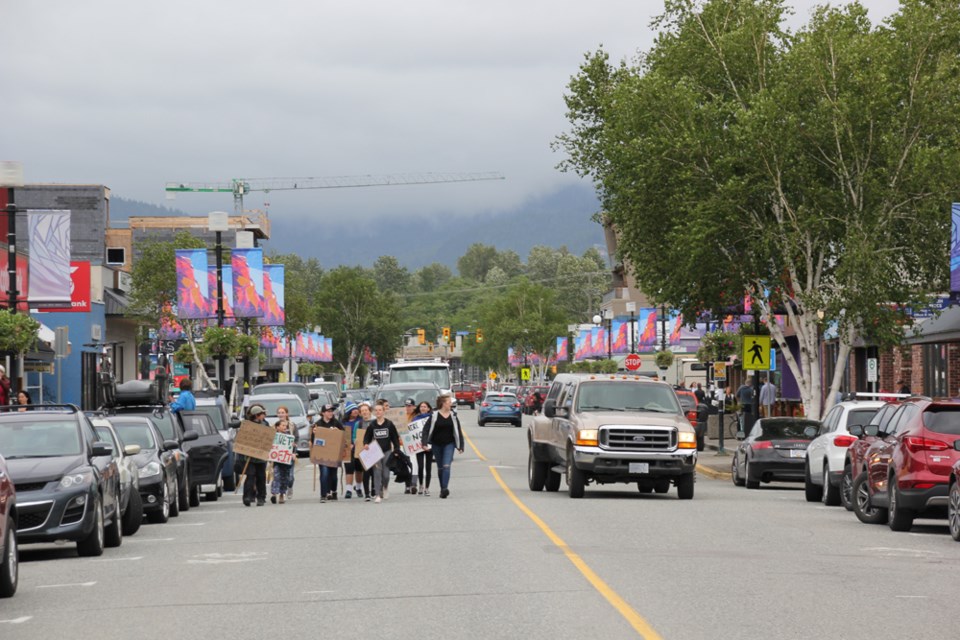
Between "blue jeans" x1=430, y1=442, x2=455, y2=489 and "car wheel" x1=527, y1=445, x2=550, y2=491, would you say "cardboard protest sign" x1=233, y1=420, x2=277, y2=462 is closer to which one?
"blue jeans" x1=430, y1=442, x2=455, y2=489

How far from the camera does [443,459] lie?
27797 millimetres

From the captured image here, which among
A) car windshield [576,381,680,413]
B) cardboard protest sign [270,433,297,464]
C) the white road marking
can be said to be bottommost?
the white road marking

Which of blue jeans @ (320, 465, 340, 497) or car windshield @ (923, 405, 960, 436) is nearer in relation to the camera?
car windshield @ (923, 405, 960, 436)

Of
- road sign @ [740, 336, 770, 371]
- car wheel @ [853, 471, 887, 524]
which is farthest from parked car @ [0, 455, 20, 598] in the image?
road sign @ [740, 336, 770, 371]

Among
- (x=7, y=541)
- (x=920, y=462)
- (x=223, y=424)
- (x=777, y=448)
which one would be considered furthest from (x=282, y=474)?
(x=7, y=541)

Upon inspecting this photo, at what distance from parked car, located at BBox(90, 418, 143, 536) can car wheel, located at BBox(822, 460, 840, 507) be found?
11.3m

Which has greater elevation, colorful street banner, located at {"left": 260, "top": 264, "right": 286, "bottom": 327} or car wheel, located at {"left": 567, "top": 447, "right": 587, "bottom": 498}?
colorful street banner, located at {"left": 260, "top": 264, "right": 286, "bottom": 327}

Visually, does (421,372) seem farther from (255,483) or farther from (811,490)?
(811,490)

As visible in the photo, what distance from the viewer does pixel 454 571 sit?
49.8 ft

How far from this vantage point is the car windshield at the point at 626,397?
90.1ft

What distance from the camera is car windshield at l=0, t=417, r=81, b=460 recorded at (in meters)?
18.3

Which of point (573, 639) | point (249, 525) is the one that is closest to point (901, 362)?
point (249, 525)

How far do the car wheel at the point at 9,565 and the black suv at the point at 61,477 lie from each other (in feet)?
9.32

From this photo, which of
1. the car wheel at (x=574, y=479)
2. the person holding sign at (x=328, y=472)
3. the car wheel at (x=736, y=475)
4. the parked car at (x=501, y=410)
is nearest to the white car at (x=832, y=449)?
the car wheel at (x=574, y=479)
